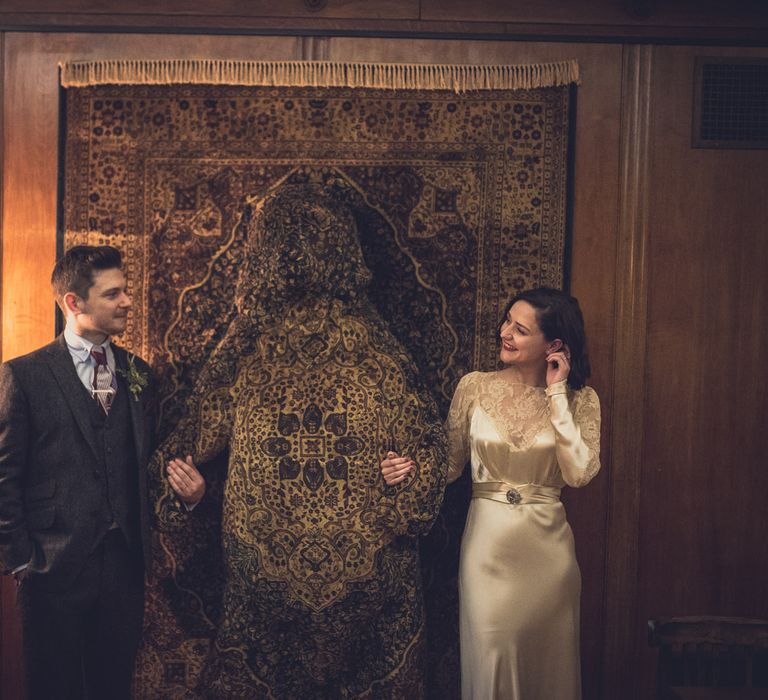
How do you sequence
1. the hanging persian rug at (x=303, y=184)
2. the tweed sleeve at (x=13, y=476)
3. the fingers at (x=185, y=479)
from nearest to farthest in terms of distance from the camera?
the tweed sleeve at (x=13, y=476) < the fingers at (x=185, y=479) < the hanging persian rug at (x=303, y=184)

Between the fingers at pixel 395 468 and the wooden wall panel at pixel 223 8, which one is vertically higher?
the wooden wall panel at pixel 223 8

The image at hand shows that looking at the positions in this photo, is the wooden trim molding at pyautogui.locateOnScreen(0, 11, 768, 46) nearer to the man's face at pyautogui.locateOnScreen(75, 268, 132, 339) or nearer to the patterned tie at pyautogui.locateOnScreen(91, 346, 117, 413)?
the man's face at pyautogui.locateOnScreen(75, 268, 132, 339)

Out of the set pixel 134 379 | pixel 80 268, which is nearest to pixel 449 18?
pixel 80 268

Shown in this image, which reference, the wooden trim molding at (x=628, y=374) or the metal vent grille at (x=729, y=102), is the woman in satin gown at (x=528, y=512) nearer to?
the wooden trim molding at (x=628, y=374)

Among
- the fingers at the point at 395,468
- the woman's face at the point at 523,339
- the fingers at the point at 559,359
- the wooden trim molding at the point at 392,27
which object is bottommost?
the fingers at the point at 395,468

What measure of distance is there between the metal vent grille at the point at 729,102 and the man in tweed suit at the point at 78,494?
91.6 inches

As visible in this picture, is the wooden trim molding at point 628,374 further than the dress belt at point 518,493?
Yes

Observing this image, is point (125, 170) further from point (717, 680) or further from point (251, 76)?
point (717, 680)

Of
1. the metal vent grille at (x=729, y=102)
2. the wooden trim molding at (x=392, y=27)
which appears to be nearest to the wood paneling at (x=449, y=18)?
the wooden trim molding at (x=392, y=27)

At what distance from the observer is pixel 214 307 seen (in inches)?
122

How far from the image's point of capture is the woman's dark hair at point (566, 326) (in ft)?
8.72

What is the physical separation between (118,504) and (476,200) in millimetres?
1729

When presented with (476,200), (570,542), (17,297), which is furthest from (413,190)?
(17,297)

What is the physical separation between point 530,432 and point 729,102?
1618 mm
